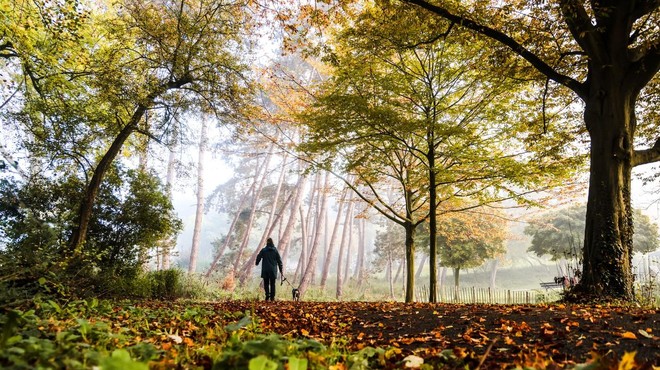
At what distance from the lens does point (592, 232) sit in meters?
6.13

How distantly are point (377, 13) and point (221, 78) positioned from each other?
3.87m

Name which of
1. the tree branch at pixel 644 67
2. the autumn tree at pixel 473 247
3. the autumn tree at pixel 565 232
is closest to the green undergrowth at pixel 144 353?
the tree branch at pixel 644 67

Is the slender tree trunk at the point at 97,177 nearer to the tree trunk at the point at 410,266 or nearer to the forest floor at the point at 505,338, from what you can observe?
the forest floor at the point at 505,338

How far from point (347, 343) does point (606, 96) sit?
635 cm

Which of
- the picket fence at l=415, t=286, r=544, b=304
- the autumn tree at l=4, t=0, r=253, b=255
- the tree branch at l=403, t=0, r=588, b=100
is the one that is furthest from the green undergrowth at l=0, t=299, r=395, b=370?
the picket fence at l=415, t=286, r=544, b=304

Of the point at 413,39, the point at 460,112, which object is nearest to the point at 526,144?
the point at 460,112

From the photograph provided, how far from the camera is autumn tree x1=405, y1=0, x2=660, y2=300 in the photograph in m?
5.86

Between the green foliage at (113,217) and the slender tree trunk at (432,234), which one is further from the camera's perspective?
the slender tree trunk at (432,234)

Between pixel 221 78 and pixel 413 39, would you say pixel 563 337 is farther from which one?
pixel 221 78

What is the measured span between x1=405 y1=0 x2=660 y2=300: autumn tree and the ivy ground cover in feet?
9.83

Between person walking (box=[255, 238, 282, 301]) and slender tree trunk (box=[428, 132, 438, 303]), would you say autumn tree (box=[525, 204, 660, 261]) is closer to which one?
slender tree trunk (box=[428, 132, 438, 303])

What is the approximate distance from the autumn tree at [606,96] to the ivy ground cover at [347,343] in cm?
300

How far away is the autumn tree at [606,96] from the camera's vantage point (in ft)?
19.2

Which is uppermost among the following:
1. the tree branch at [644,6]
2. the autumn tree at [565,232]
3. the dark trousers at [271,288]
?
the tree branch at [644,6]
